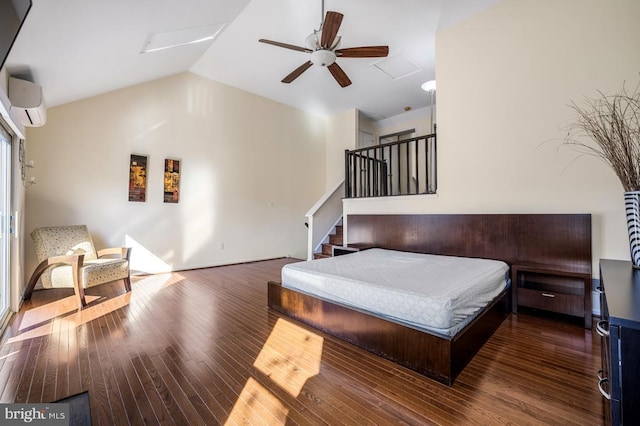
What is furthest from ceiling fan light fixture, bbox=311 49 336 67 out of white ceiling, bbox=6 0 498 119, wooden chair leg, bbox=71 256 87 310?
wooden chair leg, bbox=71 256 87 310

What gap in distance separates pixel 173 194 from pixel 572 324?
19.2ft

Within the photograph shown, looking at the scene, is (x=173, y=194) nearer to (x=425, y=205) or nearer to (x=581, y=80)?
(x=425, y=205)

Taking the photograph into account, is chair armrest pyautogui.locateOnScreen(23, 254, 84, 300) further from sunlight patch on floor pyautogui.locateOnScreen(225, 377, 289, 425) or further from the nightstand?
the nightstand

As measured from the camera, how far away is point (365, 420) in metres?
1.43

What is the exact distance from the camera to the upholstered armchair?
3.20 meters

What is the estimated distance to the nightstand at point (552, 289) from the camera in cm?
262

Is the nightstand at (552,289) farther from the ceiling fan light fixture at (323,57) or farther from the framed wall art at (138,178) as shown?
the framed wall art at (138,178)

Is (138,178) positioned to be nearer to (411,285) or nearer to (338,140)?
(338,140)

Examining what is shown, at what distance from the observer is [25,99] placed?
2.68 m

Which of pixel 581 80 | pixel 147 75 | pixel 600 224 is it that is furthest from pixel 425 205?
pixel 147 75

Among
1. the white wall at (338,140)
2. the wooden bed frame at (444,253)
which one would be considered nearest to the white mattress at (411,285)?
the wooden bed frame at (444,253)

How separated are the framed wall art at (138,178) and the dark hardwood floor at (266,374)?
7.08 ft

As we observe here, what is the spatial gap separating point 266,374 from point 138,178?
4.24 metres

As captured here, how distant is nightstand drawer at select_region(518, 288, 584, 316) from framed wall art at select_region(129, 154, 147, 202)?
5.62 metres
